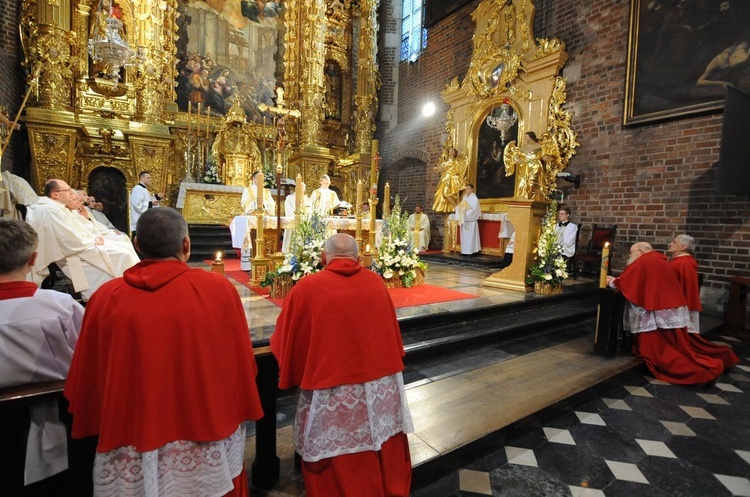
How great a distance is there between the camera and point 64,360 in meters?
1.67

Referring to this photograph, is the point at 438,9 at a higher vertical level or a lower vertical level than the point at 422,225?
higher

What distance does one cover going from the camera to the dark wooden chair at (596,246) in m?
7.54

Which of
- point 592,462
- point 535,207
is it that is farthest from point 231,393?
point 535,207

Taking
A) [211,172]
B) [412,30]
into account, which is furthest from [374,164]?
[412,30]

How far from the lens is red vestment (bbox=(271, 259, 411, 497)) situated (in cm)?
191

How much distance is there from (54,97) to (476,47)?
35.0ft

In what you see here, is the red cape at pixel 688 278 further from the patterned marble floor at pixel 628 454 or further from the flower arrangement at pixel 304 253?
the flower arrangement at pixel 304 253

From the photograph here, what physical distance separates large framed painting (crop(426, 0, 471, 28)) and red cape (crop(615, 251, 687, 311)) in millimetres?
10300

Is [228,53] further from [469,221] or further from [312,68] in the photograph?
[469,221]

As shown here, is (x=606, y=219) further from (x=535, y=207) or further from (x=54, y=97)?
(x=54, y=97)

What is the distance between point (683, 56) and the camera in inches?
267

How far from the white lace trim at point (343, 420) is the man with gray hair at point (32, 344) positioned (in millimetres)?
1019

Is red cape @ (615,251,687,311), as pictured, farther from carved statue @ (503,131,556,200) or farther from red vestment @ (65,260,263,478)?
carved statue @ (503,131,556,200)

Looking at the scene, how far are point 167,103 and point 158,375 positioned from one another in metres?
11.5
